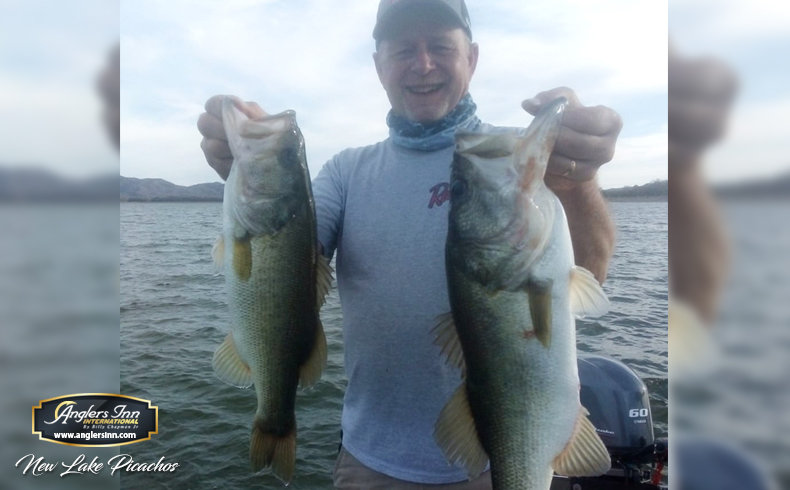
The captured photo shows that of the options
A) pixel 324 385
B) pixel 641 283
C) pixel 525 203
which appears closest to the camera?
pixel 525 203

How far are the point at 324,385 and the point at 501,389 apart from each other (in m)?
7.43

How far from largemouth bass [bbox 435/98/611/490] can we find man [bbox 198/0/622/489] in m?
0.43

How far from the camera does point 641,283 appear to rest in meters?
15.1

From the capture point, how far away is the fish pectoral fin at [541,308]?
5.28 ft

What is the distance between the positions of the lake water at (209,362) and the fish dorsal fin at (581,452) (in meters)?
0.86

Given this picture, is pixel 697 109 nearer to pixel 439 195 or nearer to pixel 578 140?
pixel 578 140

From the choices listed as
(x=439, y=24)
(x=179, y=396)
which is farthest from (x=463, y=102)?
(x=179, y=396)

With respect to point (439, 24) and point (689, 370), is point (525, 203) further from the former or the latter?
point (439, 24)

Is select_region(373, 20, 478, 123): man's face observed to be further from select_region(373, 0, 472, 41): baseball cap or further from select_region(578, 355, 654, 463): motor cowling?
select_region(578, 355, 654, 463): motor cowling

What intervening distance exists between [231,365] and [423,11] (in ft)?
6.11

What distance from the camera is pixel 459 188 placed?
168 cm

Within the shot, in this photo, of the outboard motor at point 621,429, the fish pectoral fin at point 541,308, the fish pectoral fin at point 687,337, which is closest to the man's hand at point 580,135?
the fish pectoral fin at point 541,308

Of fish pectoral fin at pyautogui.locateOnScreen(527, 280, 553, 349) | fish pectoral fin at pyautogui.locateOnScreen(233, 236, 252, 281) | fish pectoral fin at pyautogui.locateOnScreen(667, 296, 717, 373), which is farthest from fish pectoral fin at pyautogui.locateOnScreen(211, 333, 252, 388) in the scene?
fish pectoral fin at pyautogui.locateOnScreen(667, 296, 717, 373)

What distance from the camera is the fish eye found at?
1.67m
